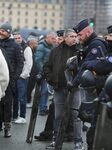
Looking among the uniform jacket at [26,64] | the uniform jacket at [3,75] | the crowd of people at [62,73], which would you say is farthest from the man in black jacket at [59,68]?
the uniform jacket at [26,64]

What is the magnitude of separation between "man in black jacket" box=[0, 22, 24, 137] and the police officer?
2.11 m

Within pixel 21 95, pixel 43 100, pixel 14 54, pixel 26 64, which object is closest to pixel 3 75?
pixel 14 54

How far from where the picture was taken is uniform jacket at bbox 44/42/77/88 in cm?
827

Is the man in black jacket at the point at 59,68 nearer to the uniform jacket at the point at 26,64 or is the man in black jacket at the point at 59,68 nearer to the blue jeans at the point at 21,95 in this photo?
the blue jeans at the point at 21,95

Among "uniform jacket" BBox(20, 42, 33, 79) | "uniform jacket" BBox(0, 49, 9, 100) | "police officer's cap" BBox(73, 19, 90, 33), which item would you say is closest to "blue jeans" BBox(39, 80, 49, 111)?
"uniform jacket" BBox(20, 42, 33, 79)

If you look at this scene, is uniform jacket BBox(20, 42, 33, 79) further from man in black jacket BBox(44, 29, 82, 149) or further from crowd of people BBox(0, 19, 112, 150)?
man in black jacket BBox(44, 29, 82, 149)

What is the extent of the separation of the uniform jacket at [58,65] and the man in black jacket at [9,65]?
37.4 inches

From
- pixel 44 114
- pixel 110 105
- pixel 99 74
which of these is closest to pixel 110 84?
pixel 110 105

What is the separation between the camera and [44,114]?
1262cm

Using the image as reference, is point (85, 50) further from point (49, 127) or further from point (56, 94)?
point (49, 127)

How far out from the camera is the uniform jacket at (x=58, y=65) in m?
8.27

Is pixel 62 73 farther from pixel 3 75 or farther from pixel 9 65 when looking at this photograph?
pixel 9 65

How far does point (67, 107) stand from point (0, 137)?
7.65ft

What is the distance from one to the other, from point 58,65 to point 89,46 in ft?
4.33
